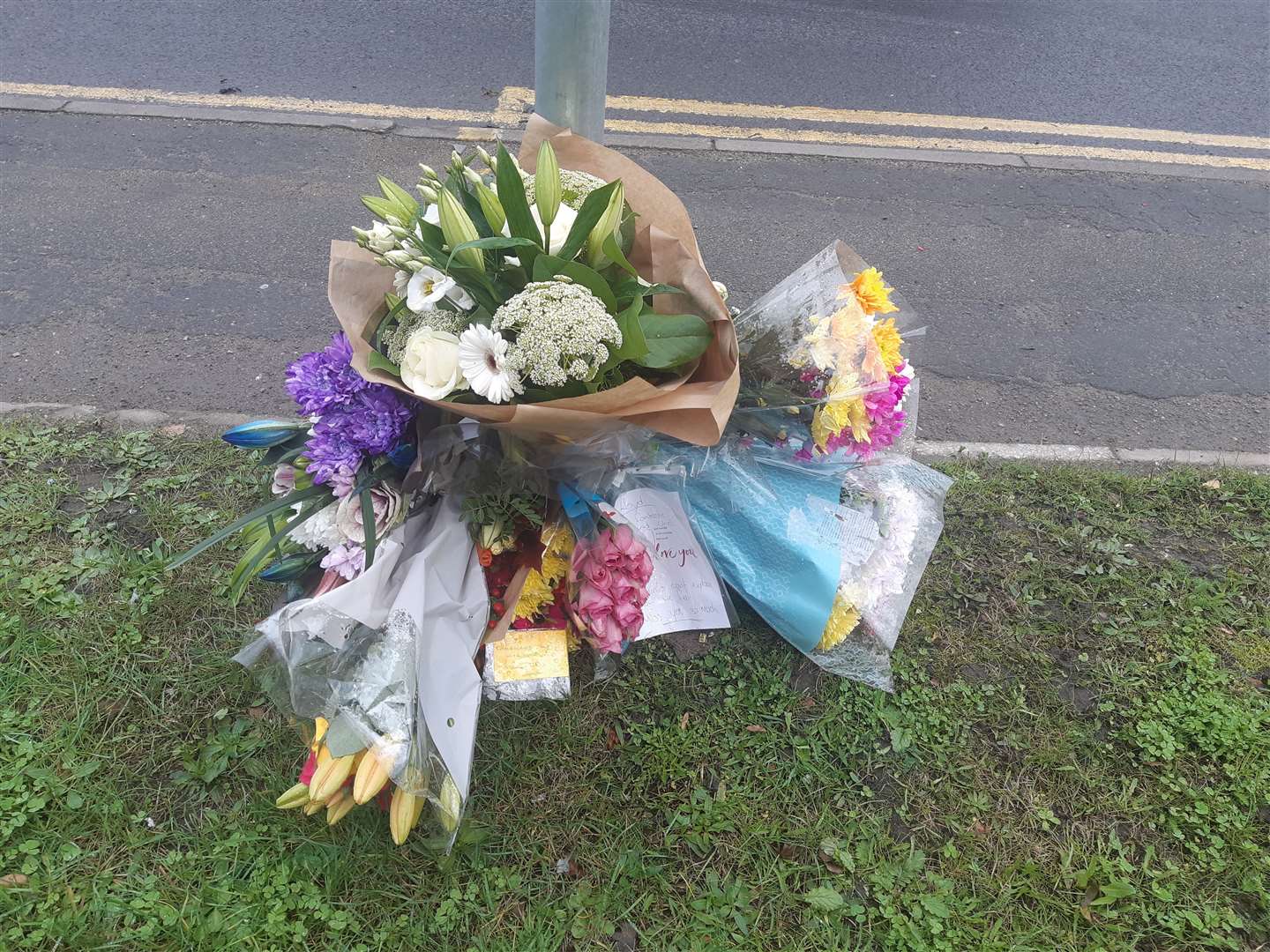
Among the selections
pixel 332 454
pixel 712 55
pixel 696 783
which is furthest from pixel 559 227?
pixel 712 55

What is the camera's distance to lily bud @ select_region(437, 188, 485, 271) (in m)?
1.55

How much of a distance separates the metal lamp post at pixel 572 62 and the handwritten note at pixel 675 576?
0.96m

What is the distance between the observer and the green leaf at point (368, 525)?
66.0 inches

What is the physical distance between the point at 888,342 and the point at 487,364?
1.03 metres

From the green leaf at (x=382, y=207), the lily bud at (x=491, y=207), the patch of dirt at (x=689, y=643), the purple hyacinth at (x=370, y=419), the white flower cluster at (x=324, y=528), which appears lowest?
the patch of dirt at (x=689, y=643)

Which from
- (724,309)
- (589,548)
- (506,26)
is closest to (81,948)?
(589,548)

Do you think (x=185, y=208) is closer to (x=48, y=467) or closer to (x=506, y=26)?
(x=48, y=467)

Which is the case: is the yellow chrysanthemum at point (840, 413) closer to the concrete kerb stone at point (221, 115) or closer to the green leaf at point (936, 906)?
the green leaf at point (936, 906)

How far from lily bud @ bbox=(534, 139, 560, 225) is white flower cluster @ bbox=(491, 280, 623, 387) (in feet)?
0.65

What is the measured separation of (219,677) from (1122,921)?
2.32 metres

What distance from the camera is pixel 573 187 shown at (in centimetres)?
179

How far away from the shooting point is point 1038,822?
207 centimetres

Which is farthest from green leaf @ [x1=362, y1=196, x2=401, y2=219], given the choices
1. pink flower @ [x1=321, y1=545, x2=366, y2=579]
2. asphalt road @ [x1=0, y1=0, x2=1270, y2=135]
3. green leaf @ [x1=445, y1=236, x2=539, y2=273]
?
asphalt road @ [x1=0, y1=0, x2=1270, y2=135]

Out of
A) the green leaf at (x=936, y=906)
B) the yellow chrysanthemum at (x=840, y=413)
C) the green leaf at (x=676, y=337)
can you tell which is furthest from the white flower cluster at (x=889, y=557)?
the green leaf at (x=676, y=337)
